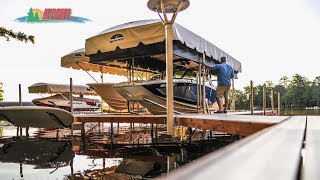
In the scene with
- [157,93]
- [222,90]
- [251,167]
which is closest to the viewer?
[251,167]

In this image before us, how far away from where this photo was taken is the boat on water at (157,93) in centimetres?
658

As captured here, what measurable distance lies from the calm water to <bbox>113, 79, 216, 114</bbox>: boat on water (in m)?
1.15

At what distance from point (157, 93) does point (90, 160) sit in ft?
7.34

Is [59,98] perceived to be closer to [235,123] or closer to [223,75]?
[223,75]

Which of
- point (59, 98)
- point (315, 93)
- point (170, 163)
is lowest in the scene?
point (170, 163)

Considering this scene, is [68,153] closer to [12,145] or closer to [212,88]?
[12,145]

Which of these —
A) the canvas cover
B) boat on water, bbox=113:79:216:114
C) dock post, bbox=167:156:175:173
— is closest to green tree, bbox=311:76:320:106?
the canvas cover

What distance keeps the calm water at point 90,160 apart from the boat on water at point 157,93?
1.15m

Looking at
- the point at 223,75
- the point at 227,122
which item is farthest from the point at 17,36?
the point at 227,122

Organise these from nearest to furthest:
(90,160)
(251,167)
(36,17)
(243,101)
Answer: (251,167)
(90,160)
(36,17)
(243,101)

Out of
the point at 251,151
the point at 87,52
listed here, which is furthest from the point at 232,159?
the point at 87,52

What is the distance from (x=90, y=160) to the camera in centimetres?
596

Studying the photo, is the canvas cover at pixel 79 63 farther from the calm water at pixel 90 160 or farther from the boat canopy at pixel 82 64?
the calm water at pixel 90 160

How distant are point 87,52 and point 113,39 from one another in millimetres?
1064
